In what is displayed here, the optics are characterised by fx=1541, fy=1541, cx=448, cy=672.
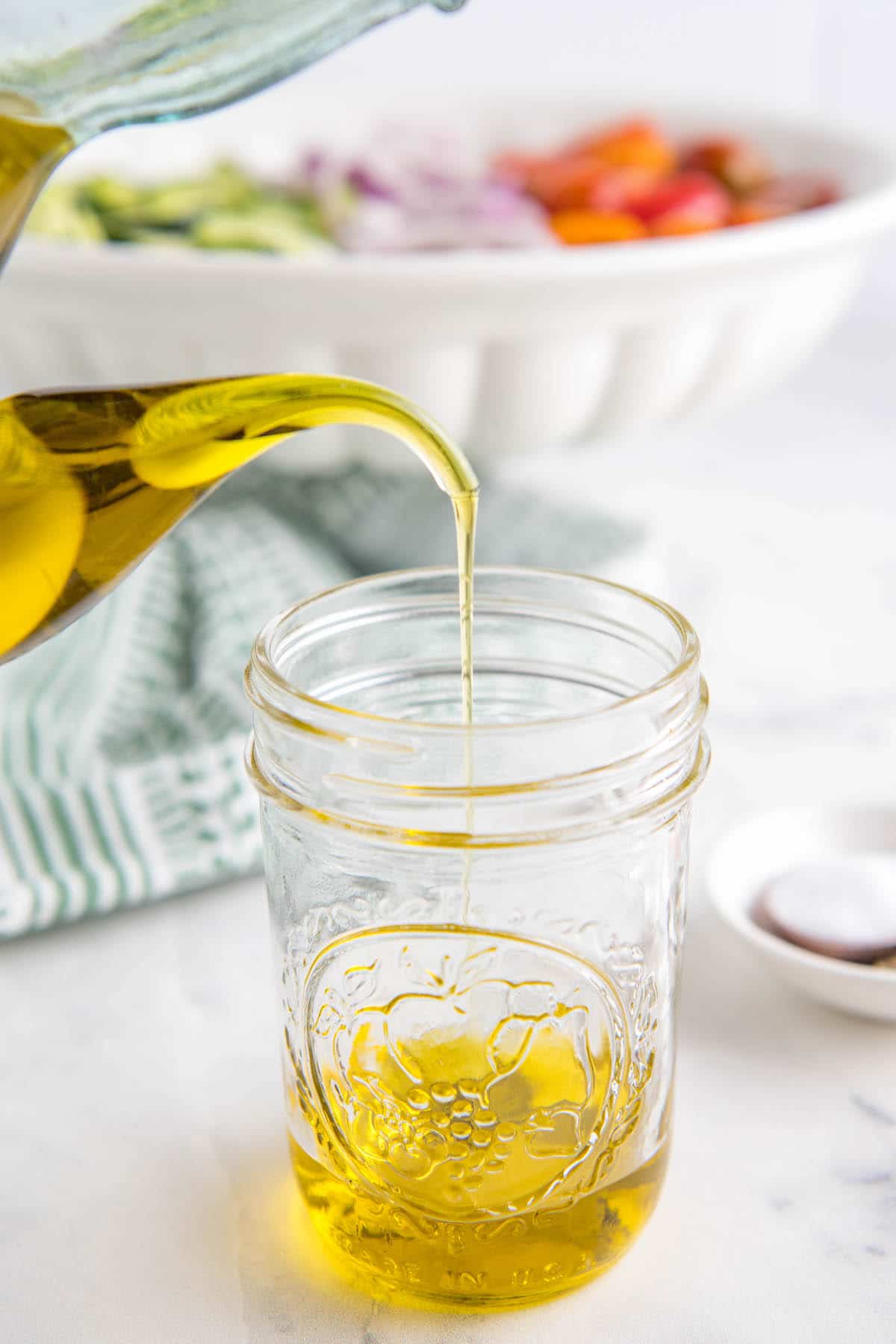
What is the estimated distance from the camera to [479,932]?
52 centimetres

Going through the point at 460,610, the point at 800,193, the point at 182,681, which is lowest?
the point at 182,681

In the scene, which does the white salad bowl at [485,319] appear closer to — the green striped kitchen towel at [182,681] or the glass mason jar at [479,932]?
the green striped kitchen towel at [182,681]

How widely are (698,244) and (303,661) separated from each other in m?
0.45

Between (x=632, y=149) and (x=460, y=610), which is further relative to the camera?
(x=632, y=149)

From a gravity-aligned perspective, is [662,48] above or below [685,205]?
below

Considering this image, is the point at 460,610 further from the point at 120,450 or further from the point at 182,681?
the point at 182,681

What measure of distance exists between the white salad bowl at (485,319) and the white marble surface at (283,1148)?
0.21 meters

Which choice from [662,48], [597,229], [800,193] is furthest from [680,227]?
[662,48]

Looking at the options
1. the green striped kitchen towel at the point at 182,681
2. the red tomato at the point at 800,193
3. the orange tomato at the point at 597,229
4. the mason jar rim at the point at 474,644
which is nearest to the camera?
the mason jar rim at the point at 474,644

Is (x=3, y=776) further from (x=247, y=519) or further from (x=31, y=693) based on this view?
(x=247, y=519)

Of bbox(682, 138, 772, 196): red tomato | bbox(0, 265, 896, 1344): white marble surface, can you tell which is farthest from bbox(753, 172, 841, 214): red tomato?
bbox(0, 265, 896, 1344): white marble surface

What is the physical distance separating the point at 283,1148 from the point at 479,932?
0.13 m

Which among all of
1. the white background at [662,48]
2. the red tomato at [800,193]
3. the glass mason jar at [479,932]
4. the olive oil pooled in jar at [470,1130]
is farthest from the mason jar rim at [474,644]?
the white background at [662,48]

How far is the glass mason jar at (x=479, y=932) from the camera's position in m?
0.45
